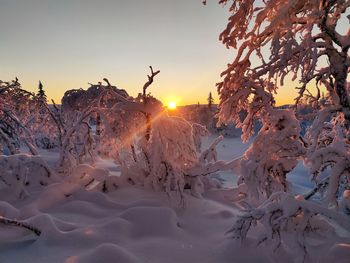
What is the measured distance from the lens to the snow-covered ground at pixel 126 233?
15.8 feet

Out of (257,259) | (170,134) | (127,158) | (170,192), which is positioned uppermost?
(170,134)

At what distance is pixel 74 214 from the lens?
6676 mm

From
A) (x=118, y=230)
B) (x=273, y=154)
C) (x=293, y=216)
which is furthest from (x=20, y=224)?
(x=273, y=154)

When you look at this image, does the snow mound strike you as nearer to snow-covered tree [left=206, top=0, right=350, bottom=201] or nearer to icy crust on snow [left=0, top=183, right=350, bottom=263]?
icy crust on snow [left=0, top=183, right=350, bottom=263]

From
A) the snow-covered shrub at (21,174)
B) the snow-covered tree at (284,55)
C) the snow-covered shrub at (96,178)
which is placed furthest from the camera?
the snow-covered shrub at (96,178)

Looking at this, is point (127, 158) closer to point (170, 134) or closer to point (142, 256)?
point (170, 134)

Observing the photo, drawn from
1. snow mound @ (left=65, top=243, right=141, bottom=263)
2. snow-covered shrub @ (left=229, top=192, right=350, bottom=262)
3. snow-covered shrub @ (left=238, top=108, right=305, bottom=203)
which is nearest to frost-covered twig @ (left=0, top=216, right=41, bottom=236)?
snow mound @ (left=65, top=243, right=141, bottom=263)

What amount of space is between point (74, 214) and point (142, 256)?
7.79 feet

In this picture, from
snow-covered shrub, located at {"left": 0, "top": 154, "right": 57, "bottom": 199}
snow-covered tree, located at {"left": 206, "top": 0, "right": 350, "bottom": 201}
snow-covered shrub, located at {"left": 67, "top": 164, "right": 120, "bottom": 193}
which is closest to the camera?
snow-covered tree, located at {"left": 206, "top": 0, "right": 350, "bottom": 201}

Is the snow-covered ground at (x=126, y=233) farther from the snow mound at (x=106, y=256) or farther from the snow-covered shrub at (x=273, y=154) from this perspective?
the snow-covered shrub at (x=273, y=154)

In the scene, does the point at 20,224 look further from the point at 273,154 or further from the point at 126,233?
the point at 273,154

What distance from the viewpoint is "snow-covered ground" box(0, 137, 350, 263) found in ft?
15.8

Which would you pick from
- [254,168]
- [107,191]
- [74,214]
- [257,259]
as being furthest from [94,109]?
[257,259]

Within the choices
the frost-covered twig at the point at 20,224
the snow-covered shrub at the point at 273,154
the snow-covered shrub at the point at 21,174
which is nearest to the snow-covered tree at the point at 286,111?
the snow-covered shrub at the point at 273,154
